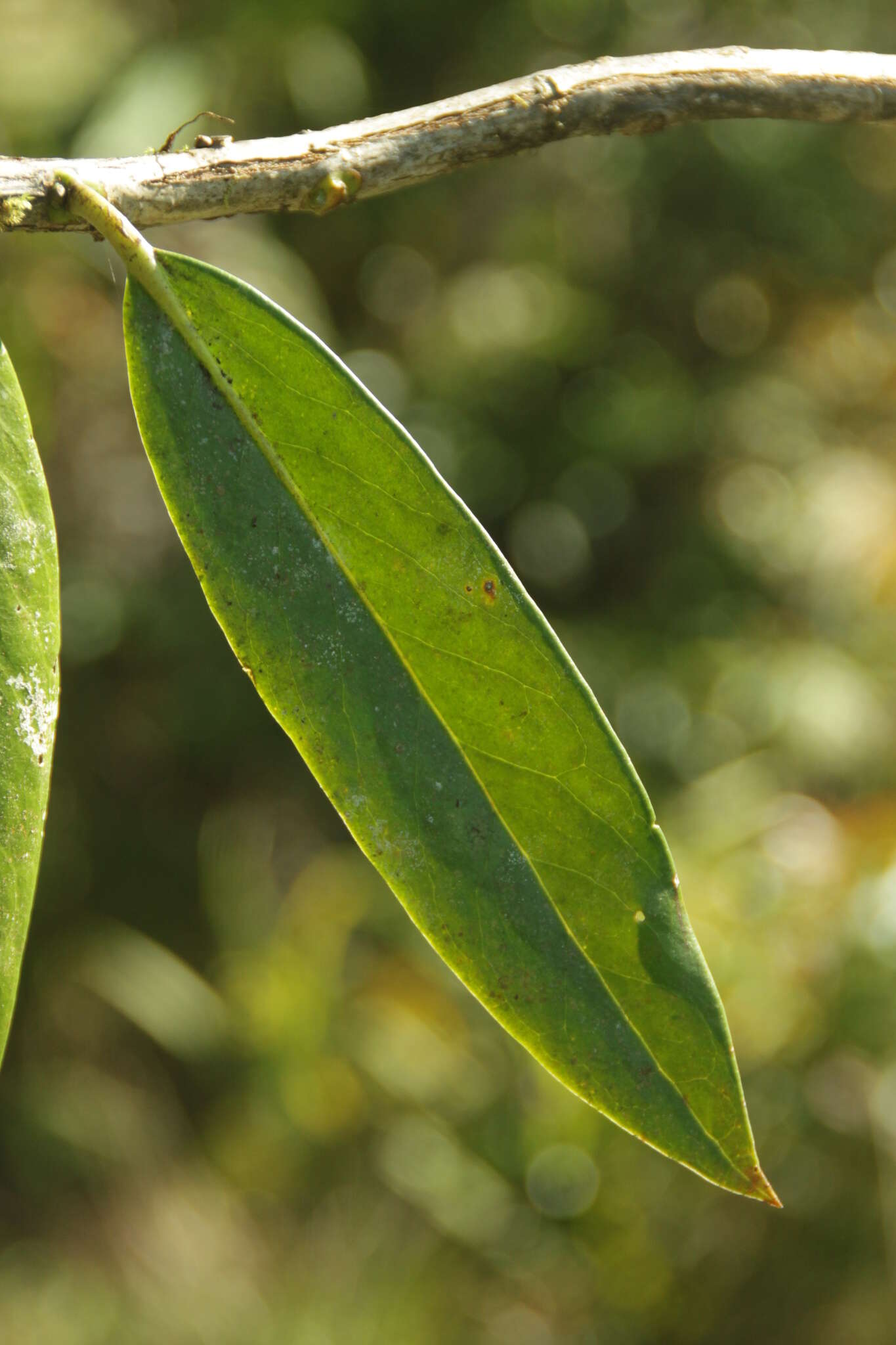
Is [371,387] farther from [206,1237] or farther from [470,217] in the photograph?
[206,1237]

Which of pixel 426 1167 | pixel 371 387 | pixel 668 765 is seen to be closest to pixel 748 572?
pixel 668 765

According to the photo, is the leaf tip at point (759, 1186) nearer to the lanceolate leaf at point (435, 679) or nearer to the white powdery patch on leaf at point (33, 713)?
the lanceolate leaf at point (435, 679)

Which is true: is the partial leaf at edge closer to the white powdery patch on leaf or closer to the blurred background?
the white powdery patch on leaf

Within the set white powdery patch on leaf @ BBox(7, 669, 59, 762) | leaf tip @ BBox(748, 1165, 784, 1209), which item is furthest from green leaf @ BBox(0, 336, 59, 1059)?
leaf tip @ BBox(748, 1165, 784, 1209)

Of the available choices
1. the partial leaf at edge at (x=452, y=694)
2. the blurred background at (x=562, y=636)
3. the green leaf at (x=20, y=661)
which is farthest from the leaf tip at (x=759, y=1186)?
the blurred background at (x=562, y=636)

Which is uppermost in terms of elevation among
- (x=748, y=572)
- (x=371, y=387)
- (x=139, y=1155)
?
(x=371, y=387)

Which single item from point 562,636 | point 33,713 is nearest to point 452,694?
point 33,713
